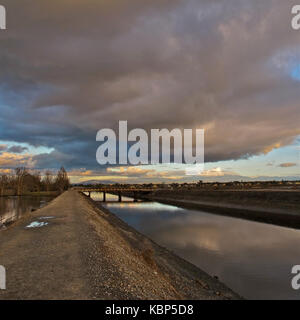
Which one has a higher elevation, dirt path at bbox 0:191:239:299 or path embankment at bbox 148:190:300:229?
dirt path at bbox 0:191:239:299

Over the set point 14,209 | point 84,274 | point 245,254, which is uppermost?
point 84,274

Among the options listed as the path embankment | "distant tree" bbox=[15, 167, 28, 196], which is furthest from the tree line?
the path embankment

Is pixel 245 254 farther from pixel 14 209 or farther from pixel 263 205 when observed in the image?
pixel 14 209

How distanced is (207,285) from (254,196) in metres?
64.8

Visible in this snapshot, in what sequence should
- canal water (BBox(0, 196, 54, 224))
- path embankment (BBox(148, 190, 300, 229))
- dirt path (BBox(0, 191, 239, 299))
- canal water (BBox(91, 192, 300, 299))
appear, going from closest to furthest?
dirt path (BBox(0, 191, 239, 299))
canal water (BBox(91, 192, 300, 299))
canal water (BBox(0, 196, 54, 224))
path embankment (BBox(148, 190, 300, 229))

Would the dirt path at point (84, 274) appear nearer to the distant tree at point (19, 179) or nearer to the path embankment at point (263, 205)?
the path embankment at point (263, 205)

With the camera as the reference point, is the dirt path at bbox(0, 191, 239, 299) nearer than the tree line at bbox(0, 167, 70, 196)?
Yes

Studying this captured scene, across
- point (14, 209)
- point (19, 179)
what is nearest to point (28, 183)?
point (19, 179)

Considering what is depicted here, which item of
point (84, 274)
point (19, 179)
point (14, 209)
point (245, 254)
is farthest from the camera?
point (19, 179)

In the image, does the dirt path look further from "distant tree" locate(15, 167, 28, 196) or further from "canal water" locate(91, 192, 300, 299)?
"distant tree" locate(15, 167, 28, 196)

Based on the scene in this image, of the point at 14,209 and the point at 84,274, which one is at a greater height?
the point at 84,274
